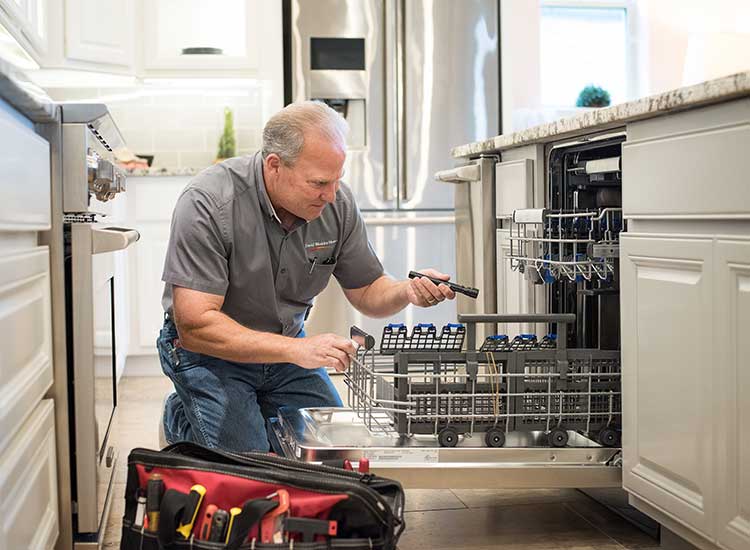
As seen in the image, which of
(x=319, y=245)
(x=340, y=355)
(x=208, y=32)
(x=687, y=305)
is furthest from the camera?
(x=208, y=32)

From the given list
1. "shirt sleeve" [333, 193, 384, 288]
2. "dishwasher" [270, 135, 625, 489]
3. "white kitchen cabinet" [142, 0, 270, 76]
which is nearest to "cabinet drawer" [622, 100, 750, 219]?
"dishwasher" [270, 135, 625, 489]

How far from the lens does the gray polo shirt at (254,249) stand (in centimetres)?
210

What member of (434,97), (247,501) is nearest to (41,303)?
(247,501)

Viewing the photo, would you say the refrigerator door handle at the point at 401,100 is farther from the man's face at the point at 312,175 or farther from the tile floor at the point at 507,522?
the man's face at the point at 312,175

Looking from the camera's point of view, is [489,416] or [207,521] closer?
[207,521]

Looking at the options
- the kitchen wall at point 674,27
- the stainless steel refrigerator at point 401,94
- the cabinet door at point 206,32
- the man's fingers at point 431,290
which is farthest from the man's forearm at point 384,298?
the kitchen wall at point 674,27

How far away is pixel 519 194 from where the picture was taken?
2.46 meters

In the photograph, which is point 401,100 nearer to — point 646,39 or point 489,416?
point 646,39

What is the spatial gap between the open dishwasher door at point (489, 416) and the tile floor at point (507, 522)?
20 cm

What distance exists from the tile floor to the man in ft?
1.12

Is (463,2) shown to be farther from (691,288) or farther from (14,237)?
(14,237)

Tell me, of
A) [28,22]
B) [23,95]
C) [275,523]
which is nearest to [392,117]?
[28,22]

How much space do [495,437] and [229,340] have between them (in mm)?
568

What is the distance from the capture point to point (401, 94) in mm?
4617
